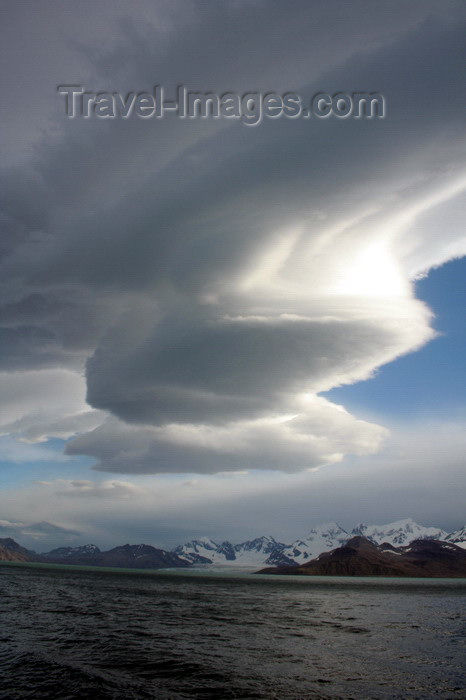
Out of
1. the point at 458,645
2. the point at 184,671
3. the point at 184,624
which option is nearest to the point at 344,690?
the point at 184,671

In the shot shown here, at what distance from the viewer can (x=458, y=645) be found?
39.8m

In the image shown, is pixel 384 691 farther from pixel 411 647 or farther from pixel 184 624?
pixel 184 624

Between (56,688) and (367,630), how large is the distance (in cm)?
3741

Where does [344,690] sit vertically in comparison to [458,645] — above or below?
above

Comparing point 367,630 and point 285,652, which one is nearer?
point 285,652

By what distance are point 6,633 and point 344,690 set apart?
28.6m

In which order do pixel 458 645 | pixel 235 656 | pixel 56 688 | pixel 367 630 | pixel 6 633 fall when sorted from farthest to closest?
pixel 367 630
pixel 458 645
pixel 6 633
pixel 235 656
pixel 56 688

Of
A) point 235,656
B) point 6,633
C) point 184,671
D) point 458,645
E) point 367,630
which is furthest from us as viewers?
point 367,630

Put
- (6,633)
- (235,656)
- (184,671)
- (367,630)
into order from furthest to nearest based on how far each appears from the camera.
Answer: (367,630) < (6,633) < (235,656) < (184,671)

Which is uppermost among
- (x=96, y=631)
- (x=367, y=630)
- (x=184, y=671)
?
(x=184, y=671)

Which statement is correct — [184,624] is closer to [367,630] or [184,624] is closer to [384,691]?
[367,630]

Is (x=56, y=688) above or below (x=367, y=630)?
above

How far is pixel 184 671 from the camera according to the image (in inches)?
1057

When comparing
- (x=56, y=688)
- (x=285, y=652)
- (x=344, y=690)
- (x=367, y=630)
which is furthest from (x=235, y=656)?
(x=367, y=630)
